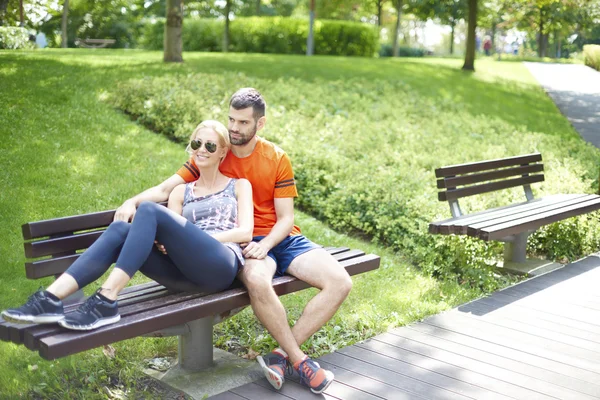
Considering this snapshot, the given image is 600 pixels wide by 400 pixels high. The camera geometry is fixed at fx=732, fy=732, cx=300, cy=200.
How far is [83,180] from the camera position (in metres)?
7.41

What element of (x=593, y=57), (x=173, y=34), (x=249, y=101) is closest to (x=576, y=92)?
(x=593, y=57)

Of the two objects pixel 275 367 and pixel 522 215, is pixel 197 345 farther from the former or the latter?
pixel 522 215

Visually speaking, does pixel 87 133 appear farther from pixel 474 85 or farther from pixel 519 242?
pixel 474 85

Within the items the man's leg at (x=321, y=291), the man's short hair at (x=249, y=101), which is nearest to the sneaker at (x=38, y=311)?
the man's leg at (x=321, y=291)

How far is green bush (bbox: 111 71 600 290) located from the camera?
7.23 meters

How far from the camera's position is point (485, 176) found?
7.12 metres

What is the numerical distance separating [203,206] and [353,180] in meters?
4.23

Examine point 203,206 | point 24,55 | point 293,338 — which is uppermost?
point 24,55

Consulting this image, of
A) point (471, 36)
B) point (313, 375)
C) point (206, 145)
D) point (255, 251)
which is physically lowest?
point (313, 375)

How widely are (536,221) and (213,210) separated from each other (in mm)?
3500

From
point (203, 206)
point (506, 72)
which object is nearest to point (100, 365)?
point (203, 206)

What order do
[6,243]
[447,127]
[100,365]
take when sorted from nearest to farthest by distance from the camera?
[100,365], [6,243], [447,127]

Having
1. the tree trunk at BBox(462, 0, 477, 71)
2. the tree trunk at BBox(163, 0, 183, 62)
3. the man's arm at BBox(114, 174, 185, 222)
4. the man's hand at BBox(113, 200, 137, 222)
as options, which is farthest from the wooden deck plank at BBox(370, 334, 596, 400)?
the tree trunk at BBox(462, 0, 477, 71)

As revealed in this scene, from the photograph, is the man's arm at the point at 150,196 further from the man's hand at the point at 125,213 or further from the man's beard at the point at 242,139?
the man's beard at the point at 242,139
